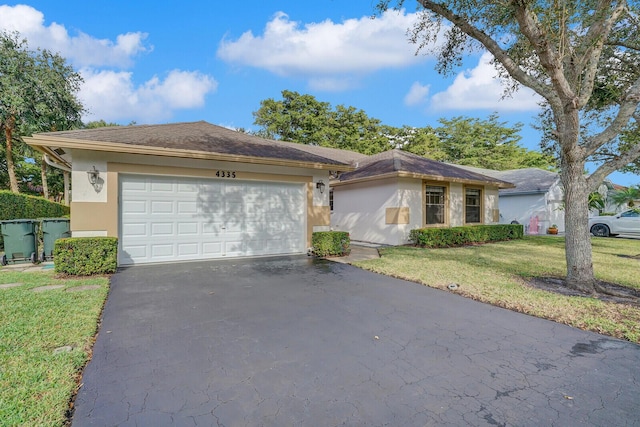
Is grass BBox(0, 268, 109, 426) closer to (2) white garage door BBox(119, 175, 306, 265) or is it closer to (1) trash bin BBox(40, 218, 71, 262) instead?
(2) white garage door BBox(119, 175, 306, 265)

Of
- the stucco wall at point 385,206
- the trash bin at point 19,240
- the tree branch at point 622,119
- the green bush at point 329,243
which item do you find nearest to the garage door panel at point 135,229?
the trash bin at point 19,240

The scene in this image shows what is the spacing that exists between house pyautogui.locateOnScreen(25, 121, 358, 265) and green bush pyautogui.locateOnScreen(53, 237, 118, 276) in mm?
779

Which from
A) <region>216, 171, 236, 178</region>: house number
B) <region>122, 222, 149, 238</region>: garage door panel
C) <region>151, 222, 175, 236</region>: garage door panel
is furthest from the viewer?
<region>216, 171, 236, 178</region>: house number

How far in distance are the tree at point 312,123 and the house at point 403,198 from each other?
42.4ft

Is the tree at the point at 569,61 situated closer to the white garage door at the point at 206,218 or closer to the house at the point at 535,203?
the white garage door at the point at 206,218

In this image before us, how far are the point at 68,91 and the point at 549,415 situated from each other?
82.9ft

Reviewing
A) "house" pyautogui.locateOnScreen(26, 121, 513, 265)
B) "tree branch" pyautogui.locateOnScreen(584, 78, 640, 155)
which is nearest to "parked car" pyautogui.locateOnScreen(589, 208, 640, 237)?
"house" pyautogui.locateOnScreen(26, 121, 513, 265)

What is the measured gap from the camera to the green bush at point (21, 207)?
33.8 ft

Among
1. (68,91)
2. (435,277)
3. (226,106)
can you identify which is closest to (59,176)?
(68,91)

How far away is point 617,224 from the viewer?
16.2 metres

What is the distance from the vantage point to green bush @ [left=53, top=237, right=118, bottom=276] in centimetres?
624

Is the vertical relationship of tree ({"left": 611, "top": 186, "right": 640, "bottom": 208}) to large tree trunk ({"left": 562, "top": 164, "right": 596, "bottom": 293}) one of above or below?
above

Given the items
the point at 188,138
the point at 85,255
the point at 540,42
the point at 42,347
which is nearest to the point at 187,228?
the point at 85,255

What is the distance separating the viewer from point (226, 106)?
19203mm
